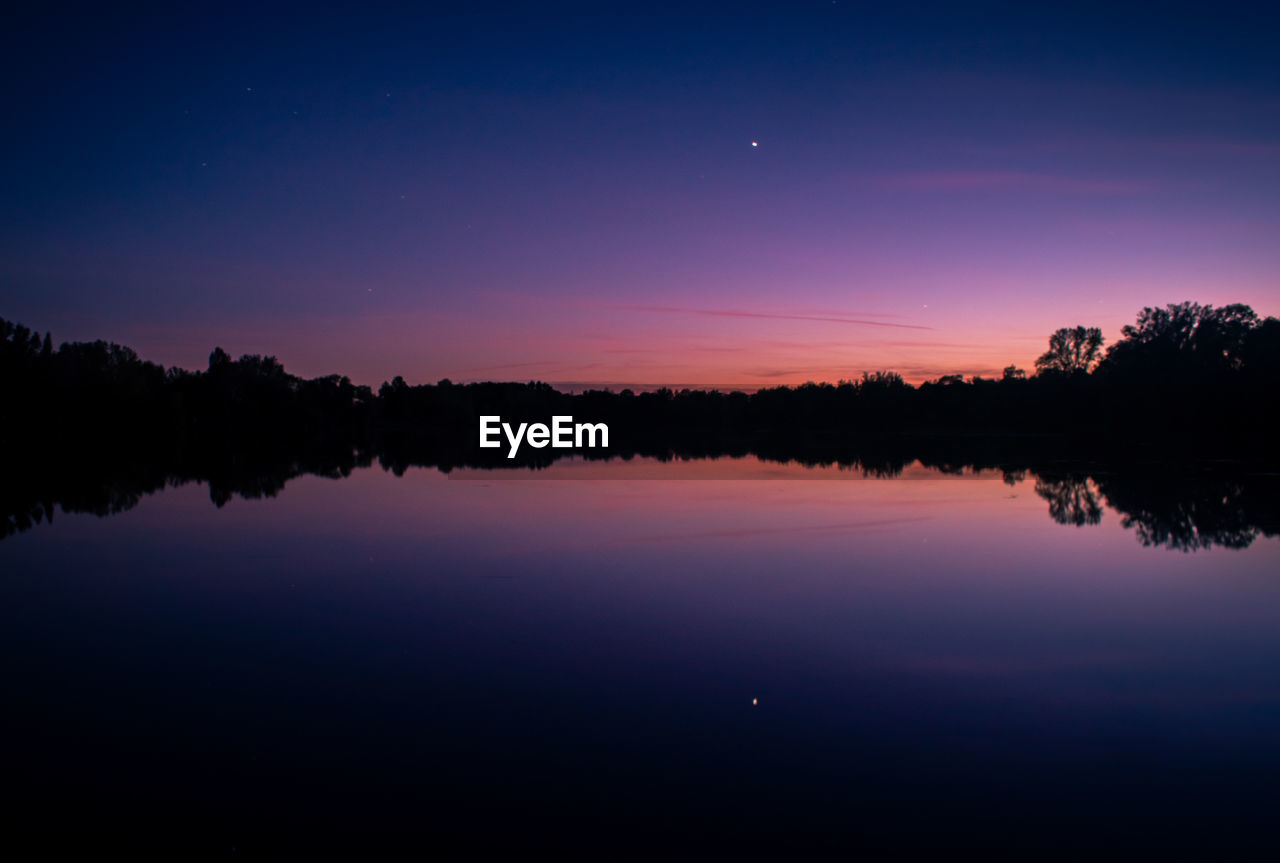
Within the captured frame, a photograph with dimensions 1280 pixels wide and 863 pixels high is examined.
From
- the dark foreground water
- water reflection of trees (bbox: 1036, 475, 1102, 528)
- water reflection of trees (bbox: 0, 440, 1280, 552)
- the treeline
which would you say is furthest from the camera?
Answer: the treeline

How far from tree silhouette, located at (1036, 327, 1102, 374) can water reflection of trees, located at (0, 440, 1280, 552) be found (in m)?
55.3

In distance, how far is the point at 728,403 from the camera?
108 m

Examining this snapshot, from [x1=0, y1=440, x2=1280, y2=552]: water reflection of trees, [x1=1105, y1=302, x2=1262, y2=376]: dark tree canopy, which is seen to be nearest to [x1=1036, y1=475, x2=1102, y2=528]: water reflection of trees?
[x1=0, y1=440, x2=1280, y2=552]: water reflection of trees

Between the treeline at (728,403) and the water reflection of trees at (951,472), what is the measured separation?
1028cm

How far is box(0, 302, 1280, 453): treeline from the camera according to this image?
2215 inches

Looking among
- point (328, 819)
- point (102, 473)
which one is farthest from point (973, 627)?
point (102, 473)

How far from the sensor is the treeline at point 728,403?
56.2 metres

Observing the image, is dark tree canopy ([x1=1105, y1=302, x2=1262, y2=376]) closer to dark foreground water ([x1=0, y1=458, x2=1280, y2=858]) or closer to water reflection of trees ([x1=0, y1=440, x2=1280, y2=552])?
water reflection of trees ([x1=0, y1=440, x2=1280, y2=552])

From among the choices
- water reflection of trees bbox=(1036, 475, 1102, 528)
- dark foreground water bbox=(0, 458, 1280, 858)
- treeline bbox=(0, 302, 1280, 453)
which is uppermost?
treeline bbox=(0, 302, 1280, 453)

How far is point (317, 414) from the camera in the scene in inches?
3947

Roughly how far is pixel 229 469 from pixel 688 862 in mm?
30815

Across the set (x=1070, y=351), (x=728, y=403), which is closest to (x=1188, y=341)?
(x=1070, y=351)

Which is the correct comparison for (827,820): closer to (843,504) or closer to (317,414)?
(843,504)

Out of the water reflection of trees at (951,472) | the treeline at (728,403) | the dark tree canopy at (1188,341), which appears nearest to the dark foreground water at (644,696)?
the water reflection of trees at (951,472)
